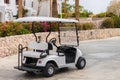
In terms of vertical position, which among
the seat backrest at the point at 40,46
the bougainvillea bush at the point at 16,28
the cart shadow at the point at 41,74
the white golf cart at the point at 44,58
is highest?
the bougainvillea bush at the point at 16,28

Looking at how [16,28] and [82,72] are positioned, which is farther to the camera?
[16,28]

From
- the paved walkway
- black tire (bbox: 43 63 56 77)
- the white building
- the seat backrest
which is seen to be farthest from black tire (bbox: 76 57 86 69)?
the white building

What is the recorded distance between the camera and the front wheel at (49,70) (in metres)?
10.5

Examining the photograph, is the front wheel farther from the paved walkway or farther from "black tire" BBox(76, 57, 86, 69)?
"black tire" BBox(76, 57, 86, 69)

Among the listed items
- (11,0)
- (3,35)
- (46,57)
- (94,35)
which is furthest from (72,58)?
(11,0)

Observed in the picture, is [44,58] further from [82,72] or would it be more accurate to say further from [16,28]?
[16,28]

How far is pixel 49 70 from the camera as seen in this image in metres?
10.6

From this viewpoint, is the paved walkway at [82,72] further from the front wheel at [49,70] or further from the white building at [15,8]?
the white building at [15,8]

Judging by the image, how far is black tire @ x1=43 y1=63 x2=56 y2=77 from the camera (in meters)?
10.5

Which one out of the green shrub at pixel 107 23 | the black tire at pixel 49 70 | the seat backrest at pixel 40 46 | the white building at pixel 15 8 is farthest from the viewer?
the white building at pixel 15 8

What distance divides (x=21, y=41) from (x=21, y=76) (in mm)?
6685

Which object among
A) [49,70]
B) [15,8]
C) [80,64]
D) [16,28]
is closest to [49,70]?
[49,70]

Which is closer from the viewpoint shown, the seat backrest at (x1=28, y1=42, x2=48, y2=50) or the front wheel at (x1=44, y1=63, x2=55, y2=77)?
the front wheel at (x1=44, y1=63, x2=55, y2=77)

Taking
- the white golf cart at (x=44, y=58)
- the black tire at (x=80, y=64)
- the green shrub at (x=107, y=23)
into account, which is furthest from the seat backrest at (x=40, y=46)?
the green shrub at (x=107, y=23)
